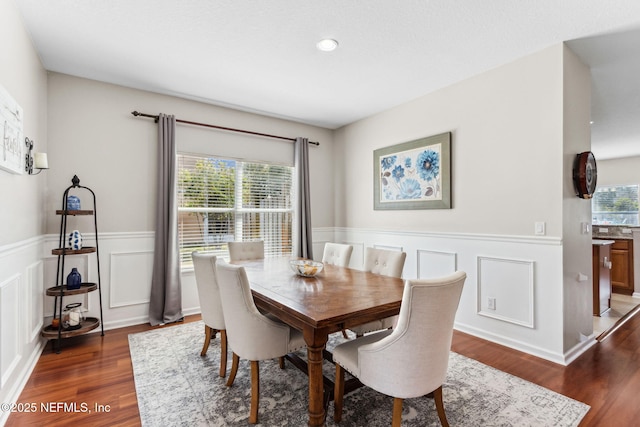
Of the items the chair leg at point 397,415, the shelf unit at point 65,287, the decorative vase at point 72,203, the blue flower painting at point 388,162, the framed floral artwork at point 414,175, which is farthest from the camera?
the blue flower painting at point 388,162

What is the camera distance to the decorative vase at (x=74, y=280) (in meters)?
3.01

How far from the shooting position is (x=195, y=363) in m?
2.61

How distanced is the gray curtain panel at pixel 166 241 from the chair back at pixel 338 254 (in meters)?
1.72

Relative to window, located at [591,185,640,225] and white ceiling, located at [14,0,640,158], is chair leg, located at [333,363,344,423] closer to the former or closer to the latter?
white ceiling, located at [14,0,640,158]

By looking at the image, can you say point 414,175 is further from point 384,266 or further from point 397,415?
point 397,415

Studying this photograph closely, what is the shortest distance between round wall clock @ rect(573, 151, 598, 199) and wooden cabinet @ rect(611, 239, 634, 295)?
3.28 metres

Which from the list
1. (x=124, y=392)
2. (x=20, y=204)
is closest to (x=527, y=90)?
(x=124, y=392)

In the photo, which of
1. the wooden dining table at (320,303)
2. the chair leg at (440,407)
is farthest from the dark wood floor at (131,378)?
the wooden dining table at (320,303)

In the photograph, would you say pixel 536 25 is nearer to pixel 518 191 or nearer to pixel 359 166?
pixel 518 191

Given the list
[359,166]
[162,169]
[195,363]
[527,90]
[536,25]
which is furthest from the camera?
[359,166]

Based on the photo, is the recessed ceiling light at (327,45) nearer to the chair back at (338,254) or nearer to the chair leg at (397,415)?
the chair back at (338,254)

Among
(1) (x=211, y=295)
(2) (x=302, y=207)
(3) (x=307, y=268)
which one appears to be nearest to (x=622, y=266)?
(2) (x=302, y=207)

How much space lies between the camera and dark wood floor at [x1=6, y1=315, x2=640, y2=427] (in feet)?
6.36

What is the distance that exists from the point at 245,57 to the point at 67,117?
1954 mm
